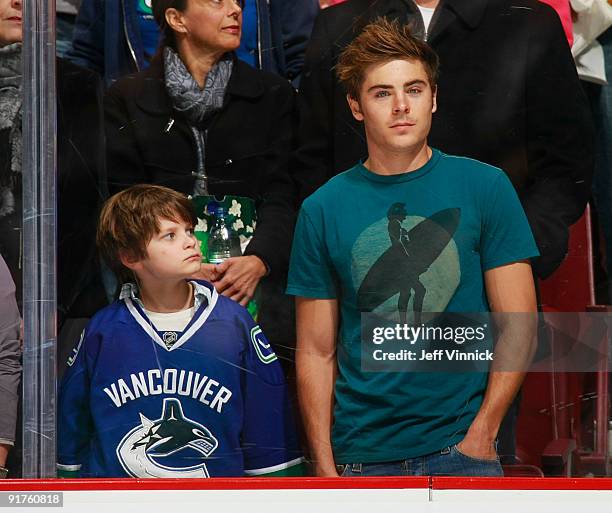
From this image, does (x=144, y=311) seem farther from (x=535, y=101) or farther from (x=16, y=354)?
(x=535, y=101)

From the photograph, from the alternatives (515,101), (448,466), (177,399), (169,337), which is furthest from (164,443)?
(515,101)

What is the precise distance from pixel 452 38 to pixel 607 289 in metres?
0.86

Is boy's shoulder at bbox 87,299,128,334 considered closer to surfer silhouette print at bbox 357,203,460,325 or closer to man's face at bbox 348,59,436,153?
surfer silhouette print at bbox 357,203,460,325

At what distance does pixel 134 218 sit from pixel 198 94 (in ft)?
1.36

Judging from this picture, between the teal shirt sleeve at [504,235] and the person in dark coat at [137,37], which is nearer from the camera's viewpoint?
the teal shirt sleeve at [504,235]

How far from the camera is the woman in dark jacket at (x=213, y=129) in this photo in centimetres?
381

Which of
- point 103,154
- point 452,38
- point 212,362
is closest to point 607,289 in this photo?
point 452,38

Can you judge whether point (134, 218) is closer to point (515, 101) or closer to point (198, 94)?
point (198, 94)

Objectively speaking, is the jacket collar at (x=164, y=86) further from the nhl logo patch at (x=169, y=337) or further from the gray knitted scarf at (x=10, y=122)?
the nhl logo patch at (x=169, y=337)

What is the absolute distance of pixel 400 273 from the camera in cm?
372

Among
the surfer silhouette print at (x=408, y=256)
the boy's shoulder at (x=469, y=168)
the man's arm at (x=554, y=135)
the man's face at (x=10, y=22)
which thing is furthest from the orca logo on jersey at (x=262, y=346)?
the man's face at (x=10, y=22)

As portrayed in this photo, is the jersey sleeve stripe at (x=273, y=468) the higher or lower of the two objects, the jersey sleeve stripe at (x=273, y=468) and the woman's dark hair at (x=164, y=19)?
the lower

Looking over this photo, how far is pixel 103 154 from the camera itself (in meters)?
3.86

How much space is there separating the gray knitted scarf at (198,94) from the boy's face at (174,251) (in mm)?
126
